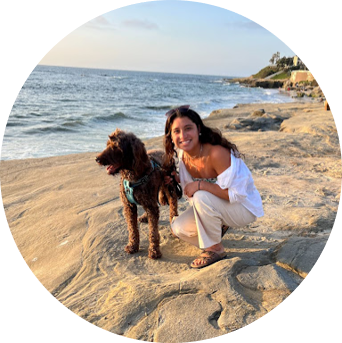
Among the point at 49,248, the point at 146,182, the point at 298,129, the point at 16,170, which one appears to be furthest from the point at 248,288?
the point at 298,129

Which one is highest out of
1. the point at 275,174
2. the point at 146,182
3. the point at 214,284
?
the point at 146,182

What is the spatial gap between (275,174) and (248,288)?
372 cm

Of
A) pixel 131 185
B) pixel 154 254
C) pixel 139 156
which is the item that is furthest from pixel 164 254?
pixel 139 156

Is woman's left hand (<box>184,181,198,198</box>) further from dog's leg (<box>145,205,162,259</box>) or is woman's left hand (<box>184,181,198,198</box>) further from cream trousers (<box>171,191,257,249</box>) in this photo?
dog's leg (<box>145,205,162,259</box>)

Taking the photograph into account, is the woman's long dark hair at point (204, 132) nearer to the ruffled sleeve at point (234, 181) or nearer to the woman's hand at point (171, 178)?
the ruffled sleeve at point (234, 181)

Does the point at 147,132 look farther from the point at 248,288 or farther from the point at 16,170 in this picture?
the point at 248,288

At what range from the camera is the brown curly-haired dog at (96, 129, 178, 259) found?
126 inches

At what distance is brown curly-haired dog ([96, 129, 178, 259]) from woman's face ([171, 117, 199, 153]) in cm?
41

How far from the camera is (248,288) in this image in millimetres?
2758

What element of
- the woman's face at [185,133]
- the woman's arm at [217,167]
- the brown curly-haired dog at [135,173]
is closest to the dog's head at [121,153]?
the brown curly-haired dog at [135,173]

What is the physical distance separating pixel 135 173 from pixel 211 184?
35.2 inches

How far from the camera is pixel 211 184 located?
3324 millimetres

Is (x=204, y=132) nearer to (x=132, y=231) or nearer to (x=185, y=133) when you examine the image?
(x=185, y=133)

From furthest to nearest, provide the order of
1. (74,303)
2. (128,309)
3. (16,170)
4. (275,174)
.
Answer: (16,170)
(275,174)
(74,303)
(128,309)
